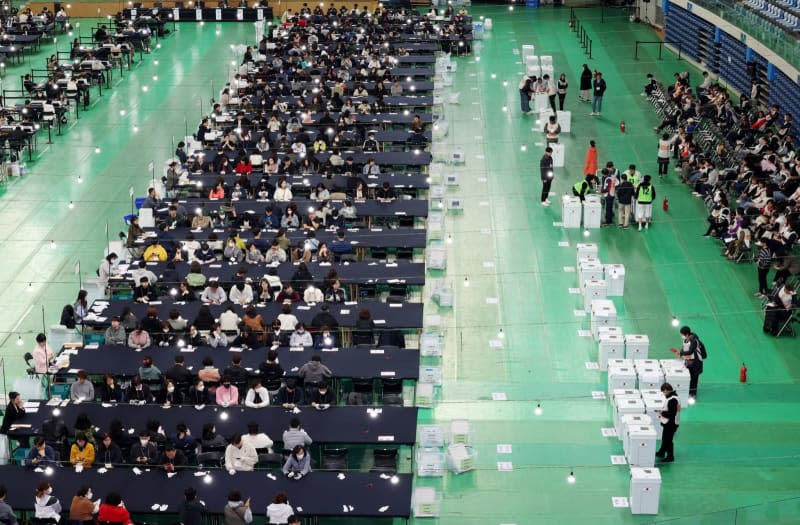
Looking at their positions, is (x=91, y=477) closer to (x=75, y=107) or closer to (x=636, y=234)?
(x=636, y=234)

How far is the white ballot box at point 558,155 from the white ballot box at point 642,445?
15.6 m

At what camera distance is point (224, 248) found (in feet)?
92.2

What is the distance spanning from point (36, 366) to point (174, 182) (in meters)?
10.3

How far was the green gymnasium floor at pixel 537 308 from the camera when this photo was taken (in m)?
20.7

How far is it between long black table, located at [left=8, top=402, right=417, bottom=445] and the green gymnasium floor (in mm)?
1300

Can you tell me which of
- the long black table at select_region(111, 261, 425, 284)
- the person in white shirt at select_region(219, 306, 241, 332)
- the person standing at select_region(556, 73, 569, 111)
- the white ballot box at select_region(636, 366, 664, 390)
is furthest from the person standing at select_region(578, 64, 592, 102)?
the person in white shirt at select_region(219, 306, 241, 332)

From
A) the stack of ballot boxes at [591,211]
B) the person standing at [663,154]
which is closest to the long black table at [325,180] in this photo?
the stack of ballot boxes at [591,211]

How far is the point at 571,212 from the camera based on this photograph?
31.3 meters

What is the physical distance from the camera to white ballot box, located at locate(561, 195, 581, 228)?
31234mm

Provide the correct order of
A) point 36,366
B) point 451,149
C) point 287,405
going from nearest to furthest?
point 287,405 < point 36,366 < point 451,149

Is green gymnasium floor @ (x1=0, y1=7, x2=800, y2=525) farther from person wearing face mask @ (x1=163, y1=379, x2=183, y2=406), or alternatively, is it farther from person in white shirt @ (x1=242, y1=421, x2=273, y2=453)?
person wearing face mask @ (x1=163, y1=379, x2=183, y2=406)

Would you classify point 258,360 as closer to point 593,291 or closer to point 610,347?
point 610,347

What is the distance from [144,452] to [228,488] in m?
1.62

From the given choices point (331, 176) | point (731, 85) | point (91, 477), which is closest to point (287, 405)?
point (91, 477)
